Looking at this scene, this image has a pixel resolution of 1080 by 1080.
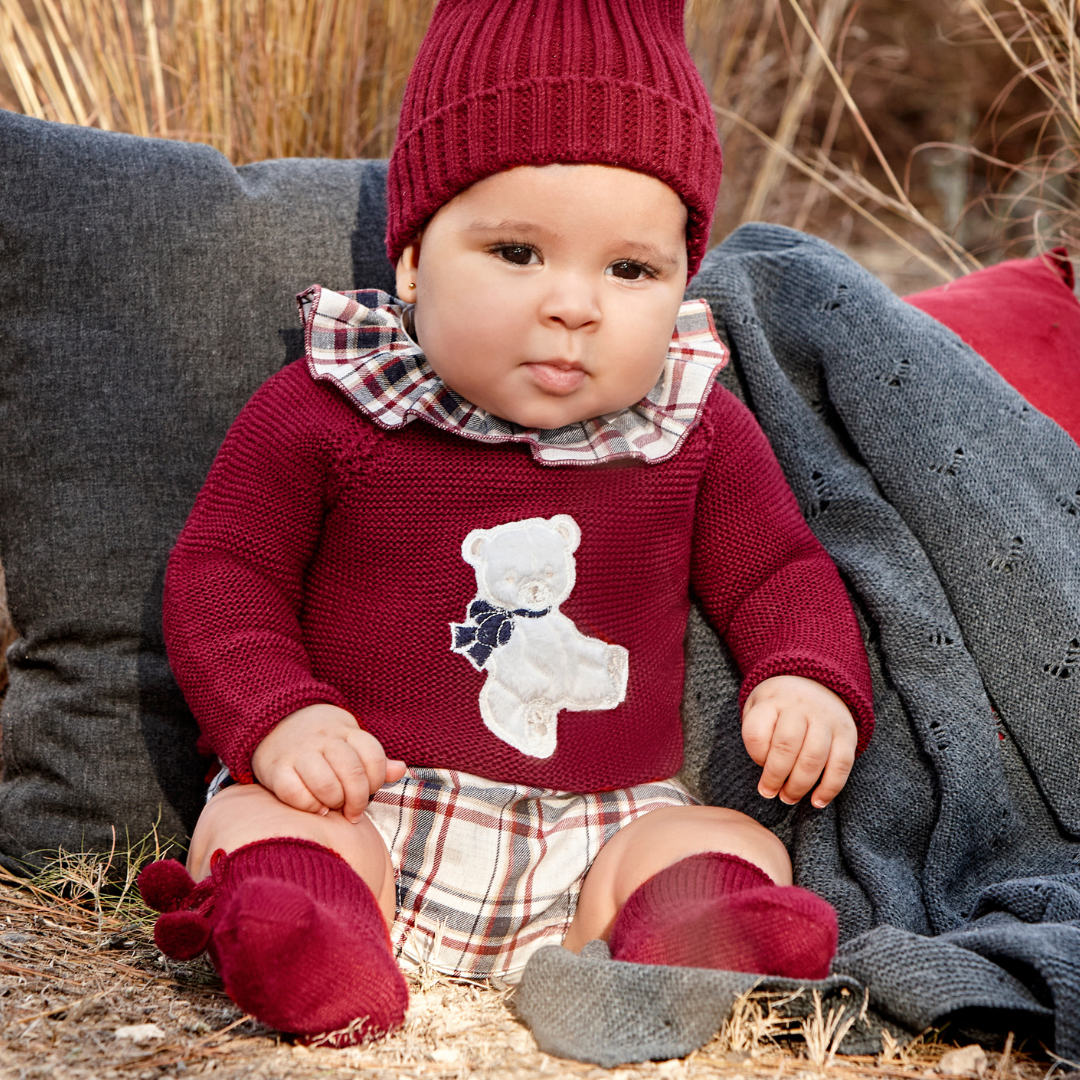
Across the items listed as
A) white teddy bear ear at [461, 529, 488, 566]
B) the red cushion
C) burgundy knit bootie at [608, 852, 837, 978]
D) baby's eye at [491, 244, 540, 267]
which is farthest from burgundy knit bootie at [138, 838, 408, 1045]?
the red cushion

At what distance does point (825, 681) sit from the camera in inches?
58.9

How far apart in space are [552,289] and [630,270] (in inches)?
4.8

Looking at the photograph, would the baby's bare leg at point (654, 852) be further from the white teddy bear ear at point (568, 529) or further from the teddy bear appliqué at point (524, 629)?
the white teddy bear ear at point (568, 529)

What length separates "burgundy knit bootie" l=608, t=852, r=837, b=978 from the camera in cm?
119

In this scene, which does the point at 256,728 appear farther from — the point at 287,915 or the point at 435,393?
the point at 435,393

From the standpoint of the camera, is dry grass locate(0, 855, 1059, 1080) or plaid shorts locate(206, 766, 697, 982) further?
plaid shorts locate(206, 766, 697, 982)

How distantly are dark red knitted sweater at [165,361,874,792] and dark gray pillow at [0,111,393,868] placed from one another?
0.23 metres

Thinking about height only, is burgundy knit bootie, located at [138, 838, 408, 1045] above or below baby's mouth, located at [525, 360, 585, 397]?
below

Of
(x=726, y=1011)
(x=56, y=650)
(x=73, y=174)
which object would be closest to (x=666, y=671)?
(x=726, y=1011)

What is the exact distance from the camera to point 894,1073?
3.83ft

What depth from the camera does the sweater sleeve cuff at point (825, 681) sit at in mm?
1495

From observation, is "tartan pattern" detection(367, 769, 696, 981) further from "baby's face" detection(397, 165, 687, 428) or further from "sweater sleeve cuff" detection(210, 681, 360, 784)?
"baby's face" detection(397, 165, 687, 428)

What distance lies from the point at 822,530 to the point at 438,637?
0.61m

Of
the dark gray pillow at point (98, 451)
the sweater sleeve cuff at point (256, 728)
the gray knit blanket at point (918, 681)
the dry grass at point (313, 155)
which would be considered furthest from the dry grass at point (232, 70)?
the sweater sleeve cuff at point (256, 728)
